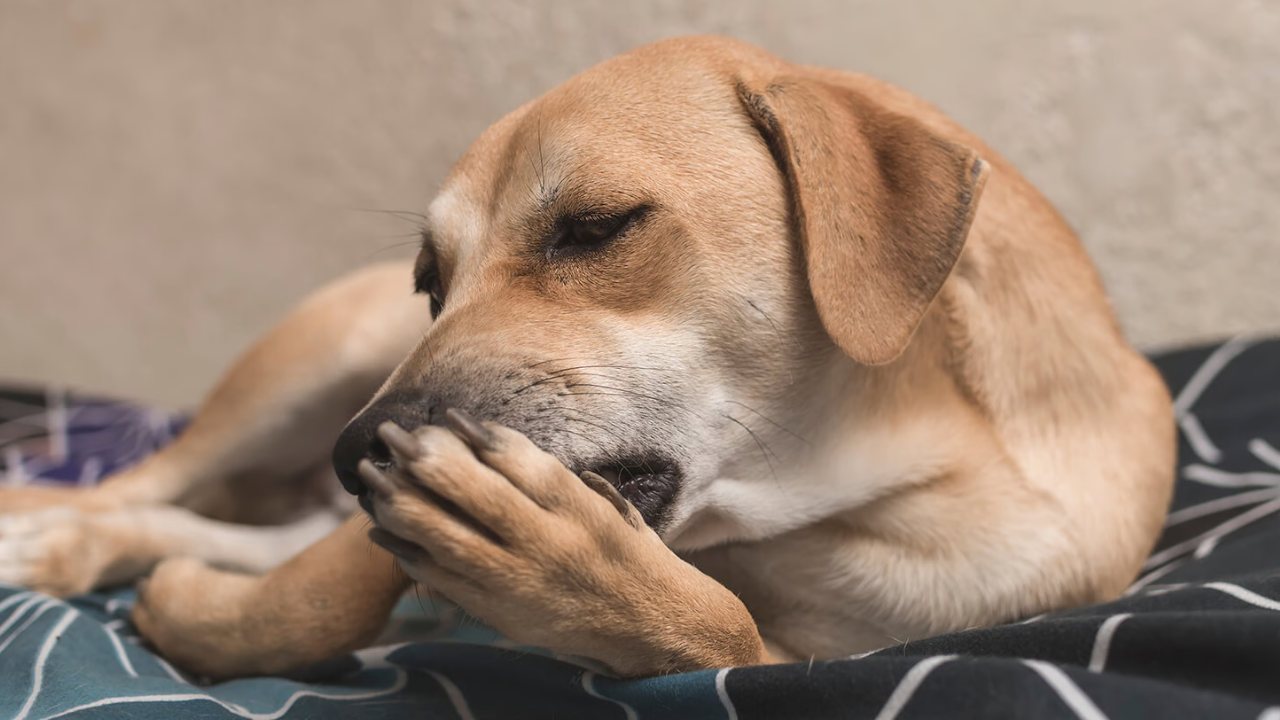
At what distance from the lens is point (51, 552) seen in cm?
172

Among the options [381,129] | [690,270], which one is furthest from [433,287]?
[381,129]

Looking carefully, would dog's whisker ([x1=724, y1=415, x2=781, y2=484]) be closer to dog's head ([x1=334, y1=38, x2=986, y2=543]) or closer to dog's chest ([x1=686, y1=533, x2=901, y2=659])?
dog's head ([x1=334, y1=38, x2=986, y2=543])

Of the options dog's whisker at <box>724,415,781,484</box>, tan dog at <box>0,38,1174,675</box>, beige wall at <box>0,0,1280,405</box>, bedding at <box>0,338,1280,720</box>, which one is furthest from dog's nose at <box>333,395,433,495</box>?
beige wall at <box>0,0,1280,405</box>

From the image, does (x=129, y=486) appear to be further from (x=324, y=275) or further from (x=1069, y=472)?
(x=1069, y=472)

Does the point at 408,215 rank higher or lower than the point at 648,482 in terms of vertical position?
higher

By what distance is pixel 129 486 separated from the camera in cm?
203

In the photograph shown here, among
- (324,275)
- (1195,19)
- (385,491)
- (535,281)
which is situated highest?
(1195,19)

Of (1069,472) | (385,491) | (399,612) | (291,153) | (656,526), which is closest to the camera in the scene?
(385,491)

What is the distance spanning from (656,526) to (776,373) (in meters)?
0.25

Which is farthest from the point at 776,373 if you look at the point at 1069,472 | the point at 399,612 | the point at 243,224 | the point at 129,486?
the point at 243,224

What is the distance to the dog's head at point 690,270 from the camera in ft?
3.88

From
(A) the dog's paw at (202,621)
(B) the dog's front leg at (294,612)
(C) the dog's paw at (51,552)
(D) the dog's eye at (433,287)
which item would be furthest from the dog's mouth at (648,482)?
(C) the dog's paw at (51,552)

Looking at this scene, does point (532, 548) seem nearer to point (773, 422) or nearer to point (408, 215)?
point (773, 422)

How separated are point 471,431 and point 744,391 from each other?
44cm
